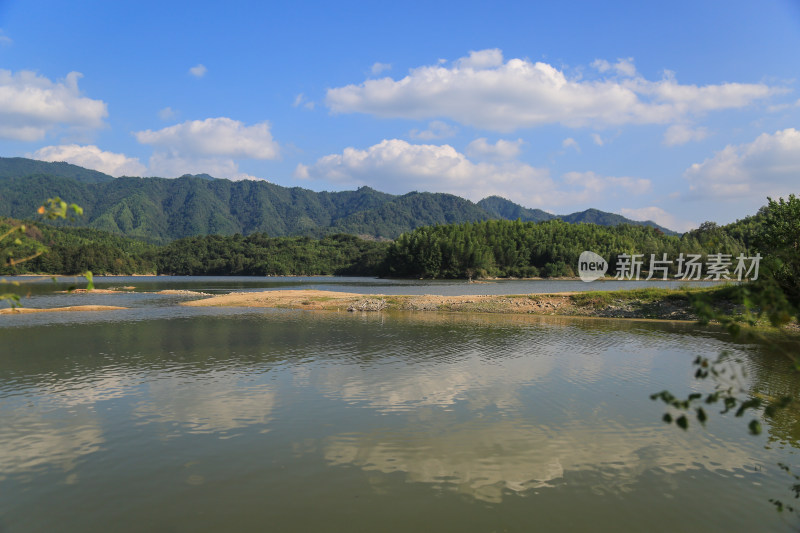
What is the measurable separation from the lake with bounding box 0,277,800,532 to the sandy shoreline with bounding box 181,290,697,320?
1786 centimetres

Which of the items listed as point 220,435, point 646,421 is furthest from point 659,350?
point 220,435

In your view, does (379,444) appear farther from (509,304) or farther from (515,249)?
(515,249)

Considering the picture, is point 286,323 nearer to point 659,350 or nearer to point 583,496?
point 659,350

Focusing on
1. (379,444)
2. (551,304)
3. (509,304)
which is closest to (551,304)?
(551,304)

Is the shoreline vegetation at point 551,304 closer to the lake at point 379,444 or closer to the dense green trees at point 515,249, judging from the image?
the lake at point 379,444

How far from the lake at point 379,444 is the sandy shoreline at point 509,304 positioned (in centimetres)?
1786

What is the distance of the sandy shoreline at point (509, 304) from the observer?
47.8 m

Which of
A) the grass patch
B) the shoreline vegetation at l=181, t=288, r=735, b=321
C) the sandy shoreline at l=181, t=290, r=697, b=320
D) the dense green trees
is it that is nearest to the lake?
the shoreline vegetation at l=181, t=288, r=735, b=321

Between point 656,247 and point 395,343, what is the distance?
584 feet

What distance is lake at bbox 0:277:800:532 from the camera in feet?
35.7

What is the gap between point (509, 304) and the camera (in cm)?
5416

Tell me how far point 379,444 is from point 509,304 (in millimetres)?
41615

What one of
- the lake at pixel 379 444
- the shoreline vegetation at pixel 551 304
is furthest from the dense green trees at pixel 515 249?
the lake at pixel 379 444

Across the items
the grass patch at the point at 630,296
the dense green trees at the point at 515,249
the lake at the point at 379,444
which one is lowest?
the lake at the point at 379,444
